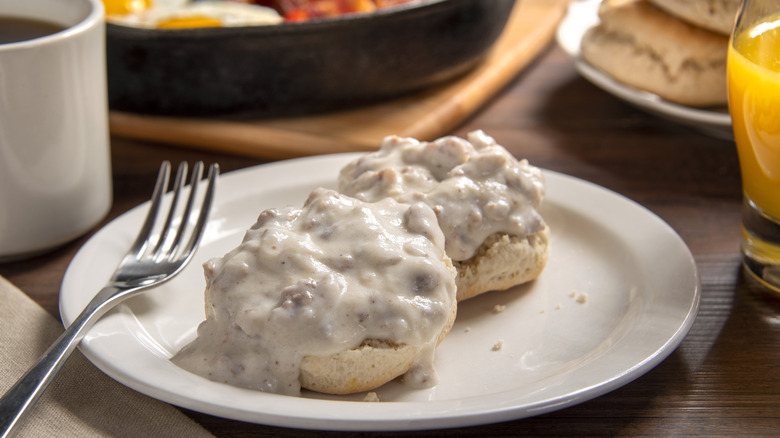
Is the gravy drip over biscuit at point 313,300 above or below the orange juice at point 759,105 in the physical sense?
below

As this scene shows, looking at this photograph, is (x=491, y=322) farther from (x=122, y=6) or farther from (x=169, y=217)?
(x=122, y=6)

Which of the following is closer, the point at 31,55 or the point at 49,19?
the point at 31,55

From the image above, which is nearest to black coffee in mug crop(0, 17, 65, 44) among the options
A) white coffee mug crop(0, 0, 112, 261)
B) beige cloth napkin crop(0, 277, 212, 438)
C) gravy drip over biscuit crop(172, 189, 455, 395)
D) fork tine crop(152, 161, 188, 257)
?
white coffee mug crop(0, 0, 112, 261)

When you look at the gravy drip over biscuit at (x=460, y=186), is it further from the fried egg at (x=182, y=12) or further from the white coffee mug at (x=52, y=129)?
the fried egg at (x=182, y=12)

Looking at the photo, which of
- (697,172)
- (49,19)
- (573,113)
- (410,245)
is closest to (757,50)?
(697,172)

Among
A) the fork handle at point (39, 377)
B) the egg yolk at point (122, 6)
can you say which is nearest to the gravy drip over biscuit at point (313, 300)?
the fork handle at point (39, 377)

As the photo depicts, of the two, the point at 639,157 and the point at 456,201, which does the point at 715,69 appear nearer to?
the point at 639,157
